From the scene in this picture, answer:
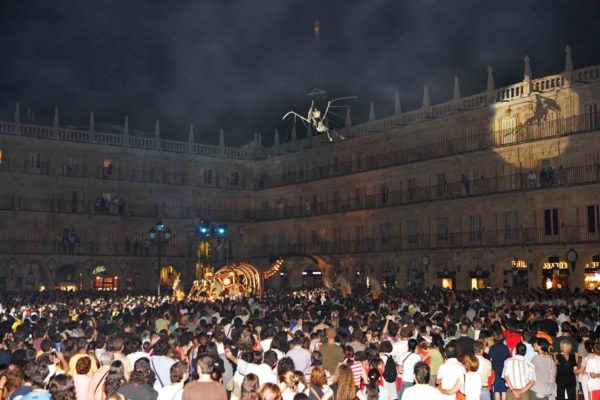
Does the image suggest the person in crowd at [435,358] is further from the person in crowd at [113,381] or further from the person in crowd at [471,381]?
the person in crowd at [113,381]

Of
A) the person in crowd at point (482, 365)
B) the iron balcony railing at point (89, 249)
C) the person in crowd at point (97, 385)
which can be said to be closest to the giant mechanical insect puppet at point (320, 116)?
the iron balcony railing at point (89, 249)

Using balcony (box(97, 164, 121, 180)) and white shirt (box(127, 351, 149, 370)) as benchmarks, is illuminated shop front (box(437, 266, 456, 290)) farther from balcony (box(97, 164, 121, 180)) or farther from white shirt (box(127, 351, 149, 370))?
white shirt (box(127, 351, 149, 370))

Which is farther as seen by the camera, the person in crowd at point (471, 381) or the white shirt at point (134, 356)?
the white shirt at point (134, 356)

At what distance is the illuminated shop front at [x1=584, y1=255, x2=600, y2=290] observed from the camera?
123ft

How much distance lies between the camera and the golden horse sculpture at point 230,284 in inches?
1272

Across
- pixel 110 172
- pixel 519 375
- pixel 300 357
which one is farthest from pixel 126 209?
pixel 519 375

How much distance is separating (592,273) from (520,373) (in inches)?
1151

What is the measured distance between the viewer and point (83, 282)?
53656 millimetres

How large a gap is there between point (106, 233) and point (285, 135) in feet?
63.4

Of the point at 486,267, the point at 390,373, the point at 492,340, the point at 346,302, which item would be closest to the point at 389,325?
the point at 492,340

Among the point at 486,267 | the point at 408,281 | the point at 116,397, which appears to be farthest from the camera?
the point at 408,281

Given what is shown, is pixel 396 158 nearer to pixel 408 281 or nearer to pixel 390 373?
pixel 408 281

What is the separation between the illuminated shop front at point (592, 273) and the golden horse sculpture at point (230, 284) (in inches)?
664

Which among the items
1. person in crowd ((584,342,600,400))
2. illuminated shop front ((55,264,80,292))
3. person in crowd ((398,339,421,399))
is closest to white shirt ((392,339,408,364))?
person in crowd ((398,339,421,399))
